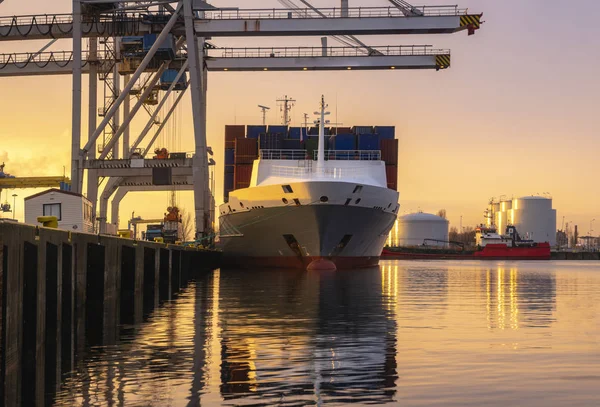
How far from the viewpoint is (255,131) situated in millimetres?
82062

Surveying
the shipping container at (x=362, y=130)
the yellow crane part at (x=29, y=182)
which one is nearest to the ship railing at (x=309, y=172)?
the shipping container at (x=362, y=130)

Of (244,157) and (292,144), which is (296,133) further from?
(244,157)

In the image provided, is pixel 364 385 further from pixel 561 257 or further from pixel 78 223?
pixel 561 257

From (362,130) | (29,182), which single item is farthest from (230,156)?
(29,182)

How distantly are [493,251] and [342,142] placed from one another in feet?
341

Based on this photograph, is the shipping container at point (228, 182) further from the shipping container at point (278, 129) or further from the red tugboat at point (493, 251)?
the red tugboat at point (493, 251)

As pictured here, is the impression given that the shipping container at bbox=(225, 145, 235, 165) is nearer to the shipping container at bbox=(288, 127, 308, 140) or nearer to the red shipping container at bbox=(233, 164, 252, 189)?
the red shipping container at bbox=(233, 164, 252, 189)

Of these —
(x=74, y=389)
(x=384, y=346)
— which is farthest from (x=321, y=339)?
(x=74, y=389)

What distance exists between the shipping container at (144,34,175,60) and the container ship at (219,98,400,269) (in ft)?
35.9

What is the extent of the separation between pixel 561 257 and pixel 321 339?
615 feet

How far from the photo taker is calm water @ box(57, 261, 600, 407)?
1347 centimetres

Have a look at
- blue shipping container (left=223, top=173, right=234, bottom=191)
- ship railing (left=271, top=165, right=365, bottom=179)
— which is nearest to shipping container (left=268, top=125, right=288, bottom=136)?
blue shipping container (left=223, top=173, right=234, bottom=191)

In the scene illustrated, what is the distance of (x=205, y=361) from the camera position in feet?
55.3

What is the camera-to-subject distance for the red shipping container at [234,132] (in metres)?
82.7
